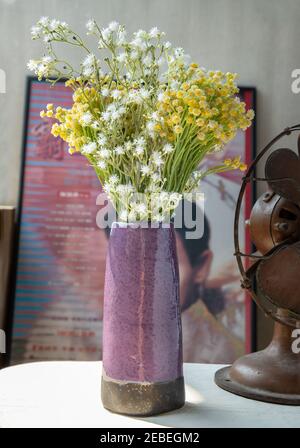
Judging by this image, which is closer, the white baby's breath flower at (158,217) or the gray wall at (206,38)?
the white baby's breath flower at (158,217)

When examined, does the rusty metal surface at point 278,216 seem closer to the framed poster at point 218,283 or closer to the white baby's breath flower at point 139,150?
the white baby's breath flower at point 139,150

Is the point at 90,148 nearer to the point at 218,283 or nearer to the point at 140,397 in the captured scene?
the point at 140,397

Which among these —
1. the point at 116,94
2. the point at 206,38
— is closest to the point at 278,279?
the point at 116,94

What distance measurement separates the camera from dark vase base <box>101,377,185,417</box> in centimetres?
97

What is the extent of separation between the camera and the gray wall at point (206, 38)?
2408 mm

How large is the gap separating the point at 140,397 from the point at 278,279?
0.46m

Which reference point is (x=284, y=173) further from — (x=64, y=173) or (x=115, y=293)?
(x=64, y=173)

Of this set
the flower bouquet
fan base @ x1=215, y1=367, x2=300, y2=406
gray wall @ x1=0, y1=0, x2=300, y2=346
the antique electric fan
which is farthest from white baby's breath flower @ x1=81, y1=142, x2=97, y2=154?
gray wall @ x1=0, y1=0, x2=300, y2=346

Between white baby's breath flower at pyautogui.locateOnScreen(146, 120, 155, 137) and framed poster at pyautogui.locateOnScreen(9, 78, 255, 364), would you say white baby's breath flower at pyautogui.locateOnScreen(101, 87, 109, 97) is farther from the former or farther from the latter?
framed poster at pyautogui.locateOnScreen(9, 78, 255, 364)

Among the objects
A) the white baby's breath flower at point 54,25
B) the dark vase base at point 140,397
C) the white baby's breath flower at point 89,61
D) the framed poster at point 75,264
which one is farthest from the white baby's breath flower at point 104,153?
the framed poster at point 75,264

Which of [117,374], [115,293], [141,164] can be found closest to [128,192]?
[141,164]

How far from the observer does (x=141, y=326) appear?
969 mm

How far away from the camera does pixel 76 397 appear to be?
3.53ft

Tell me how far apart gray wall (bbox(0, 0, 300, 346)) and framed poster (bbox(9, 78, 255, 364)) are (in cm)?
12
